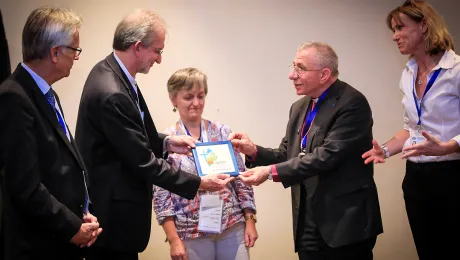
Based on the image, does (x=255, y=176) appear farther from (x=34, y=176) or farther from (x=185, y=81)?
(x=34, y=176)

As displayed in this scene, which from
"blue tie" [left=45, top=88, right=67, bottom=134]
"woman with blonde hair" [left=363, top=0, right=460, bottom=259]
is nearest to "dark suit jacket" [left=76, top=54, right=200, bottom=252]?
"blue tie" [left=45, top=88, right=67, bottom=134]

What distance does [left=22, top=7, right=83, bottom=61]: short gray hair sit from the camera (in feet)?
7.13

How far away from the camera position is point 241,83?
4289 mm

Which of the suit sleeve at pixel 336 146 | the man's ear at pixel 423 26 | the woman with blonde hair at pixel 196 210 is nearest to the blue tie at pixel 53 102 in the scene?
the woman with blonde hair at pixel 196 210

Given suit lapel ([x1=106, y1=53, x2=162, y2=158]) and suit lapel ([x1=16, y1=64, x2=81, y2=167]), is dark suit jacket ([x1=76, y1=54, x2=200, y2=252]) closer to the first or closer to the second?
suit lapel ([x1=106, y1=53, x2=162, y2=158])

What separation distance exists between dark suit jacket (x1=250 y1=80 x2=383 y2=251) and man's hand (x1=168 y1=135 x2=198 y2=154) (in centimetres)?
51

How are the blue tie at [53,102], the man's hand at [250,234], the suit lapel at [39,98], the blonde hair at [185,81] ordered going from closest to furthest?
the suit lapel at [39,98], the blue tie at [53,102], the man's hand at [250,234], the blonde hair at [185,81]

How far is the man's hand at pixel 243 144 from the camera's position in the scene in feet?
11.0

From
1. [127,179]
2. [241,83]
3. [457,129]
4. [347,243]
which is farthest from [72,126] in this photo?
[457,129]

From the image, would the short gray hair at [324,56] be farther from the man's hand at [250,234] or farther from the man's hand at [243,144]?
the man's hand at [250,234]

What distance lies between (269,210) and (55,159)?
253 cm

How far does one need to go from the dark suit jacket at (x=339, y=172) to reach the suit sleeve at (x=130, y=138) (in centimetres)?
74

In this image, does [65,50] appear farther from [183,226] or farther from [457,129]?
[457,129]

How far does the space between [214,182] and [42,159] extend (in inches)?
41.8
